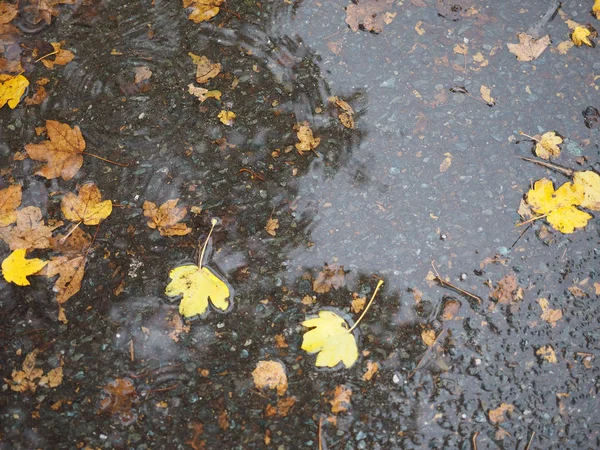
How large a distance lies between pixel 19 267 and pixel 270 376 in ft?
3.77

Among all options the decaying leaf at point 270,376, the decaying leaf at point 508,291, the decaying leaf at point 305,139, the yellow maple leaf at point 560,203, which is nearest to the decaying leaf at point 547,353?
the decaying leaf at point 508,291

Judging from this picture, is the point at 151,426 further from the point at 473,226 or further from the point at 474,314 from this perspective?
the point at 473,226

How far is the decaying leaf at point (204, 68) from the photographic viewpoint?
101 inches

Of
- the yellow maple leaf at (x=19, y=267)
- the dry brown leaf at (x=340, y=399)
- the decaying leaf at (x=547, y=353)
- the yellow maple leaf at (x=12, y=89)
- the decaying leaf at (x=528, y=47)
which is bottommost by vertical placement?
the dry brown leaf at (x=340, y=399)

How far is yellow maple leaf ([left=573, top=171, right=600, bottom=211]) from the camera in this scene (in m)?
2.31

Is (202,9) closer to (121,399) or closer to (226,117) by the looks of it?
(226,117)

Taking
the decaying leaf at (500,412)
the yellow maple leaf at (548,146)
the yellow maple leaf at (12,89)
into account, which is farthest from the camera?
the yellow maple leaf at (12,89)

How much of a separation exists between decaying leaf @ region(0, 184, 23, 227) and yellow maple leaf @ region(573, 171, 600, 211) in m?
2.44

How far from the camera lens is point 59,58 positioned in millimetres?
2643

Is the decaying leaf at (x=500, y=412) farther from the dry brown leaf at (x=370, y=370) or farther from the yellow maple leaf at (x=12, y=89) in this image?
the yellow maple leaf at (x=12, y=89)

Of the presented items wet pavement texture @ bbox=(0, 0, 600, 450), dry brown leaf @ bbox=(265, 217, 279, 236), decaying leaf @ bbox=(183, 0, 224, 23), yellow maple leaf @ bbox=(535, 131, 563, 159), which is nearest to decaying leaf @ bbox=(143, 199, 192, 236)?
wet pavement texture @ bbox=(0, 0, 600, 450)

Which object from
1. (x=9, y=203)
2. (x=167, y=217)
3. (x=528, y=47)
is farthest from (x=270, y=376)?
(x=528, y=47)

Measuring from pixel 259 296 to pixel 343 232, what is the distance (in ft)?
1.47

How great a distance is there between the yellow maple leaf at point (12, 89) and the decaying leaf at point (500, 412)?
250cm
